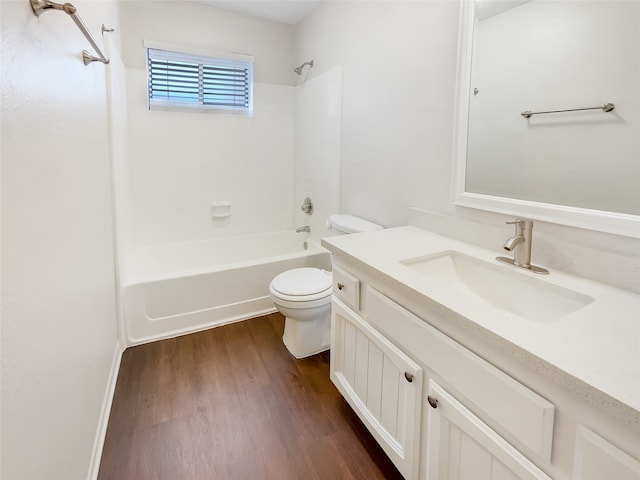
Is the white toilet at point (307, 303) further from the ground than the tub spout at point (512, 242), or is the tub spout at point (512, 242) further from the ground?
the tub spout at point (512, 242)

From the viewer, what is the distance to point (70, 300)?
43.4 inches

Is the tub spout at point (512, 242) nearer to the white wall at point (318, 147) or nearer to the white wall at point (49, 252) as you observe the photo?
the white wall at point (49, 252)

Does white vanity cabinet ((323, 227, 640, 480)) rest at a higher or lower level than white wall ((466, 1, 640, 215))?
lower

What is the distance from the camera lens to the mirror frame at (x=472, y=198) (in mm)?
1060

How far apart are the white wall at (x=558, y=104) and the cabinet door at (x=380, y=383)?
2.54ft

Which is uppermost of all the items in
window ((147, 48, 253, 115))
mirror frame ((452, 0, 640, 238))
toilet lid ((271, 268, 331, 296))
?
window ((147, 48, 253, 115))

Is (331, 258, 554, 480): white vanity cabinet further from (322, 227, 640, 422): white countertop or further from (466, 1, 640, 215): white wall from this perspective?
(466, 1, 640, 215): white wall

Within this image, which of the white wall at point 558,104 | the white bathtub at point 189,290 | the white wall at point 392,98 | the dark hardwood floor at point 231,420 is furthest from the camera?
the white bathtub at point 189,290

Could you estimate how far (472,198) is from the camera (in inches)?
57.9

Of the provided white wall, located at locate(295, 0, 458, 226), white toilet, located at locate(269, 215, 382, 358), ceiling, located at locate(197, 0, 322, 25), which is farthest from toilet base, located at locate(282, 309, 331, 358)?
ceiling, located at locate(197, 0, 322, 25)

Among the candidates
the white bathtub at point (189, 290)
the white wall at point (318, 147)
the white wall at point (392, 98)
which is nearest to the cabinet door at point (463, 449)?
the white wall at point (392, 98)

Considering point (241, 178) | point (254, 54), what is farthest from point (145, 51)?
point (241, 178)

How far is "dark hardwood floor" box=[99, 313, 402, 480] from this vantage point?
1.34 metres

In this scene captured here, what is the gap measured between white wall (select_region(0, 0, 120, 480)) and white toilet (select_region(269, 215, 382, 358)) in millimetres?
898
